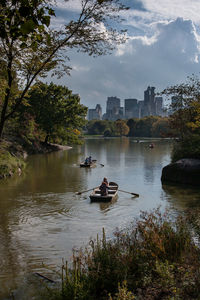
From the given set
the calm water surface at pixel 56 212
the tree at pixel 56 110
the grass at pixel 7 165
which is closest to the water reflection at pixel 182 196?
the calm water surface at pixel 56 212

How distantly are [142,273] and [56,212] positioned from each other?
35.0 feet

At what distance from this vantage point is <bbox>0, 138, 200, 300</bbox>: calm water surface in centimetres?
1055

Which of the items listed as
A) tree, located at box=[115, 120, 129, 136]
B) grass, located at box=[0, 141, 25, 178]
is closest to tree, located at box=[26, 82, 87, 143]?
grass, located at box=[0, 141, 25, 178]

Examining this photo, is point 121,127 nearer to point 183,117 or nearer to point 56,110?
point 56,110

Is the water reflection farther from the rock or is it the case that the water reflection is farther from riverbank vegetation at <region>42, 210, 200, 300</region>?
riverbank vegetation at <region>42, 210, 200, 300</region>

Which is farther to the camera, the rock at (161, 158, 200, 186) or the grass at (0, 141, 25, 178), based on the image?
the grass at (0, 141, 25, 178)

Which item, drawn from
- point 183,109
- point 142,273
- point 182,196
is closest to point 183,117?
point 183,109

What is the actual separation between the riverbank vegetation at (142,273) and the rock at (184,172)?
16.8 meters

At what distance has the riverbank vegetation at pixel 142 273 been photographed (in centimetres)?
616

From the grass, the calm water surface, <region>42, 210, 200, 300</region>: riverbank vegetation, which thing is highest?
the grass

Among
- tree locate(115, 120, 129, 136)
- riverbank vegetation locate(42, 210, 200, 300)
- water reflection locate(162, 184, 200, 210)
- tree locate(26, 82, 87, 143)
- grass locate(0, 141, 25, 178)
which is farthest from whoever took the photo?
tree locate(115, 120, 129, 136)

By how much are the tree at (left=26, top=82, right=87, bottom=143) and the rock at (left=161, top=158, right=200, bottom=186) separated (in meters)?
30.6

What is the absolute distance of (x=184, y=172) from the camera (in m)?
25.0

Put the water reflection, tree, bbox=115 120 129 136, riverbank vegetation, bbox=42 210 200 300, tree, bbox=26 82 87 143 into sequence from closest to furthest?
riverbank vegetation, bbox=42 210 200 300 < the water reflection < tree, bbox=26 82 87 143 < tree, bbox=115 120 129 136
